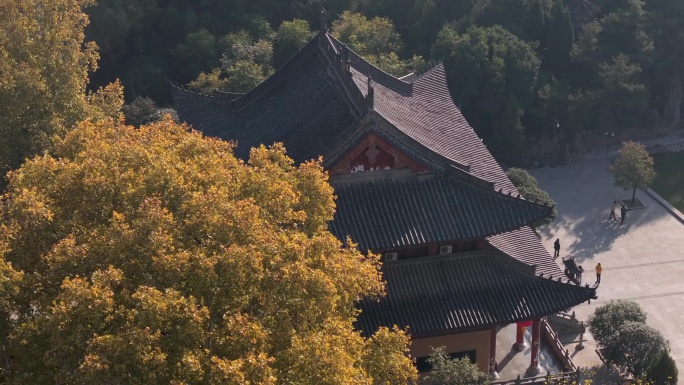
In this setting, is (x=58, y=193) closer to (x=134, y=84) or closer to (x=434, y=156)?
(x=434, y=156)

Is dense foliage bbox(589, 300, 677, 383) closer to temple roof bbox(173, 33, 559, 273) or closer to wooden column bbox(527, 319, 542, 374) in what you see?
wooden column bbox(527, 319, 542, 374)

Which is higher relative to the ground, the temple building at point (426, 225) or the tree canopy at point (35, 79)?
the tree canopy at point (35, 79)

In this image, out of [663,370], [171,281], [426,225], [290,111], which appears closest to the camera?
[171,281]

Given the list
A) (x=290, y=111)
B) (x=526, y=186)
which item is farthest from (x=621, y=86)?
(x=290, y=111)

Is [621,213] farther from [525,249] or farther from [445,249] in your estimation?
[445,249]

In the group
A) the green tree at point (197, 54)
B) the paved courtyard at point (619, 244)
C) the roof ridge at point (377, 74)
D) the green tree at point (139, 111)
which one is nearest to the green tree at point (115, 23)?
the green tree at point (197, 54)

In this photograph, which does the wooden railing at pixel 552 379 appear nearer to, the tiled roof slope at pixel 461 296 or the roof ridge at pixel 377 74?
the tiled roof slope at pixel 461 296

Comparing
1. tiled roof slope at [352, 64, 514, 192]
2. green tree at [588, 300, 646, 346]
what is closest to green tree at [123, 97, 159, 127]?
tiled roof slope at [352, 64, 514, 192]
